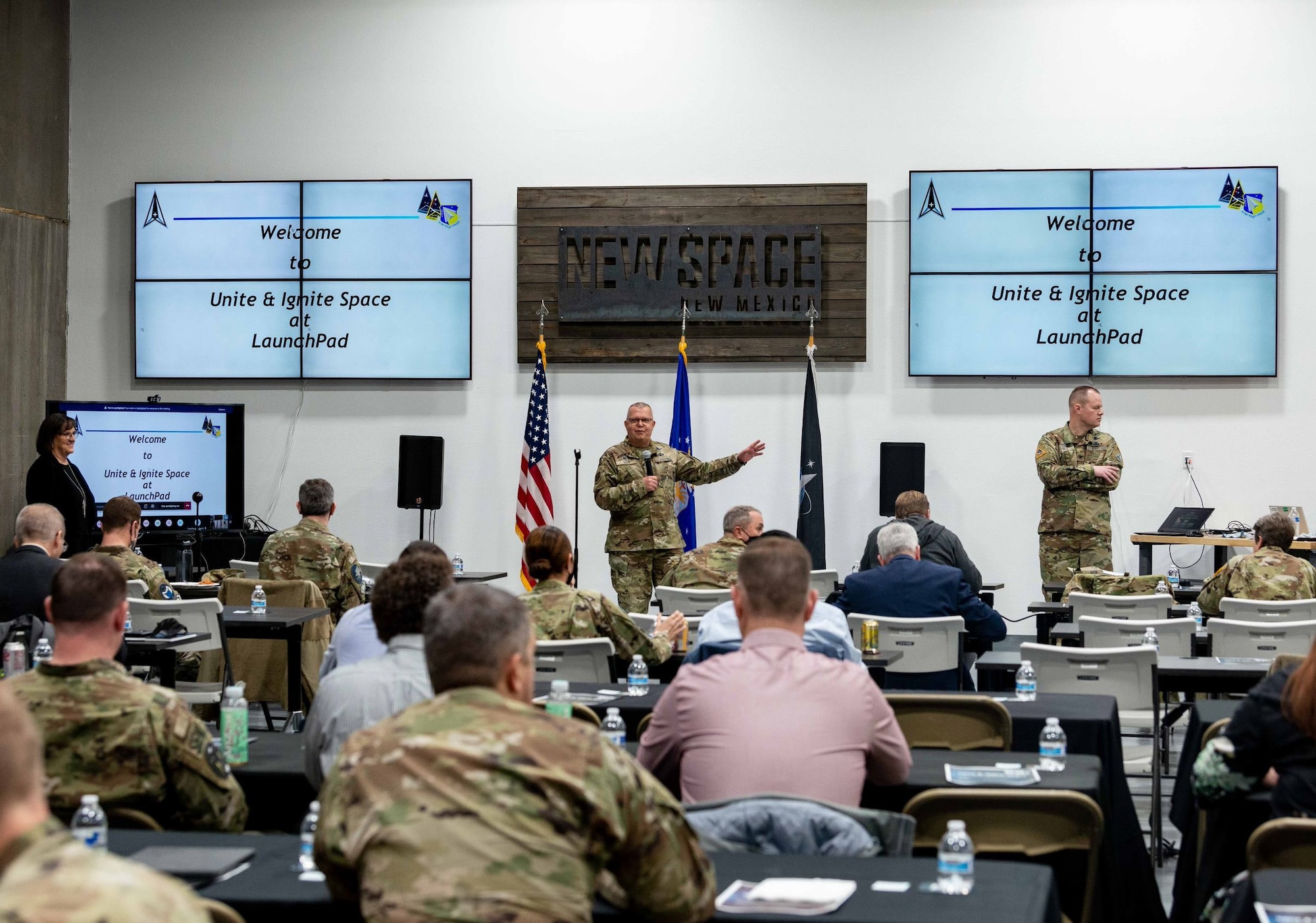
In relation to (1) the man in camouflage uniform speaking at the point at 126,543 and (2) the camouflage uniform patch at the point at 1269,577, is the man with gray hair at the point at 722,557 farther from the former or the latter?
(1) the man in camouflage uniform speaking at the point at 126,543

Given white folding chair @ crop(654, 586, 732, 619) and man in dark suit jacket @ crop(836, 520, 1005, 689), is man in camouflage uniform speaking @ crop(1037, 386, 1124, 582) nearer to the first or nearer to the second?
white folding chair @ crop(654, 586, 732, 619)

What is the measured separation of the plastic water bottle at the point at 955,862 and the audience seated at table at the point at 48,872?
1.37 meters

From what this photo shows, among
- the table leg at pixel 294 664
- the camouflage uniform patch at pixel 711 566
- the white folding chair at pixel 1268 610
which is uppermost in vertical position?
the camouflage uniform patch at pixel 711 566

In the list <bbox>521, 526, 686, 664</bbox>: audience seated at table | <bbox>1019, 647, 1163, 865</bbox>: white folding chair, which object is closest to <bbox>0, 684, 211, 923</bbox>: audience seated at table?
<bbox>521, 526, 686, 664</bbox>: audience seated at table

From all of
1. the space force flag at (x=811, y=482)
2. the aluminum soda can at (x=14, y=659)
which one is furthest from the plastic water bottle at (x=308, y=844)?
the space force flag at (x=811, y=482)

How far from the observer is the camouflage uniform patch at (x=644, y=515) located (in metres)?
9.64

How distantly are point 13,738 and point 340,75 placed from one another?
10649 mm

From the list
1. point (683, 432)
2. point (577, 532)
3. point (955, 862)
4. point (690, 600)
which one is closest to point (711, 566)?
point (690, 600)

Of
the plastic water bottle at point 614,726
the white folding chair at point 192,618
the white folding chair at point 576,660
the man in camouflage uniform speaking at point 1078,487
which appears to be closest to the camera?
the plastic water bottle at point 614,726

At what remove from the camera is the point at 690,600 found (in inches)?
281

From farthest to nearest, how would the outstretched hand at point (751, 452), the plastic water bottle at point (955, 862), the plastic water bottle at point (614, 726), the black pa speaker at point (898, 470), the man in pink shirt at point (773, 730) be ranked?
the black pa speaker at point (898, 470) < the outstretched hand at point (751, 452) < the plastic water bottle at point (614, 726) < the man in pink shirt at point (773, 730) < the plastic water bottle at point (955, 862)

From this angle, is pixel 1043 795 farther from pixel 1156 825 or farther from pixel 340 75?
pixel 340 75

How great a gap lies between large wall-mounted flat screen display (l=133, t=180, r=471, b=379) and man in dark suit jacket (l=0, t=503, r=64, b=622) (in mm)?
5322

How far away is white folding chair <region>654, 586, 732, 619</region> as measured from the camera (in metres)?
7.04
